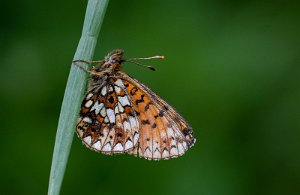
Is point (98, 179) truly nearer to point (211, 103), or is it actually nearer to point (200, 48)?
point (211, 103)

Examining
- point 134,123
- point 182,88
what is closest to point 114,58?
point 134,123

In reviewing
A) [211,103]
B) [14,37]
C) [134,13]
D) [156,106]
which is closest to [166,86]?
[211,103]

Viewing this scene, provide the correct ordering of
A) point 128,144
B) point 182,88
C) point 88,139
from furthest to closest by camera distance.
Result: 1. point 182,88
2. point 128,144
3. point 88,139

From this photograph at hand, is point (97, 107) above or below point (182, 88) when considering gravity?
below

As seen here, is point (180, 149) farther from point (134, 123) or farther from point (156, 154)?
point (134, 123)

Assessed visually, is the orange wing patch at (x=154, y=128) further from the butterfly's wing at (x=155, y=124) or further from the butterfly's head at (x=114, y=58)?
the butterfly's head at (x=114, y=58)

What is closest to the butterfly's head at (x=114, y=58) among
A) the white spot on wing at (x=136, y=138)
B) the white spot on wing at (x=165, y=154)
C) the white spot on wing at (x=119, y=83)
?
the white spot on wing at (x=119, y=83)
